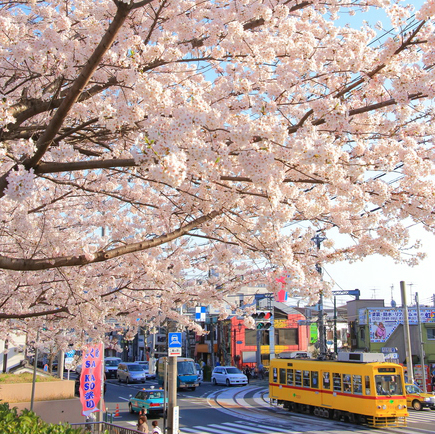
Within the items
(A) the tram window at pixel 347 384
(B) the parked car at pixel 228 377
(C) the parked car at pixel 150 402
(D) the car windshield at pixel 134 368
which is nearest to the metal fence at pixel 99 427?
(C) the parked car at pixel 150 402

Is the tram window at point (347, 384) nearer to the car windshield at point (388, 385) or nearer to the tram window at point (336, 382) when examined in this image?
the tram window at point (336, 382)

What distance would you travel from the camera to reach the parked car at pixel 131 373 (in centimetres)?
3744

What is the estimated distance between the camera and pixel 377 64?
17.9ft

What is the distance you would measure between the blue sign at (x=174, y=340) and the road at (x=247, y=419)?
5.74 meters

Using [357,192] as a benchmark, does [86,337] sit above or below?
below

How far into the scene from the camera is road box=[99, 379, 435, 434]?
16.2 meters

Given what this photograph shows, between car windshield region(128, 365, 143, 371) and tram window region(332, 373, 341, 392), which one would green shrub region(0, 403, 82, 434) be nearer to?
tram window region(332, 373, 341, 392)

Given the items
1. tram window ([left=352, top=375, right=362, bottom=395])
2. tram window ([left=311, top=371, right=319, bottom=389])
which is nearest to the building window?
tram window ([left=311, top=371, right=319, bottom=389])

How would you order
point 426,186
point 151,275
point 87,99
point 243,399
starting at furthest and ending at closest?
1. point 243,399
2. point 151,275
3. point 87,99
4. point 426,186

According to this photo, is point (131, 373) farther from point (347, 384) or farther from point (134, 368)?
point (347, 384)

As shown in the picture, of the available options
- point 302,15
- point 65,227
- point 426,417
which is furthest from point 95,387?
point 426,417

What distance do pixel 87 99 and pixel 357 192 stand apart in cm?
396

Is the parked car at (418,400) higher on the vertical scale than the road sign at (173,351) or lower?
lower

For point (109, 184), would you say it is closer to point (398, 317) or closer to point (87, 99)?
point (87, 99)
